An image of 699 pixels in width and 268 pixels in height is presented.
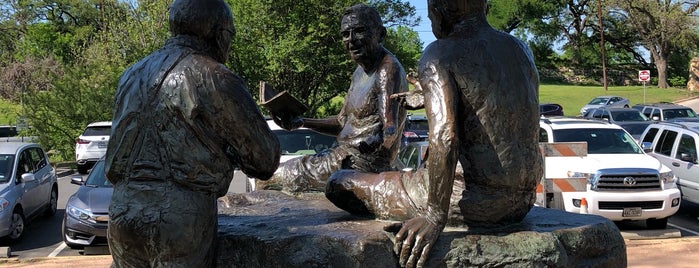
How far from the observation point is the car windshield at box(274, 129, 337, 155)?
797 cm

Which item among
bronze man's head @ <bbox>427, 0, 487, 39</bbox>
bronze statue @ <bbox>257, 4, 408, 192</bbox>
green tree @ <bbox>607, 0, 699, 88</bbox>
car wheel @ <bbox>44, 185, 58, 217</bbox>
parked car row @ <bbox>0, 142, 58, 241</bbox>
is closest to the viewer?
bronze man's head @ <bbox>427, 0, 487, 39</bbox>

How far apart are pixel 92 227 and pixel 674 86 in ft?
152

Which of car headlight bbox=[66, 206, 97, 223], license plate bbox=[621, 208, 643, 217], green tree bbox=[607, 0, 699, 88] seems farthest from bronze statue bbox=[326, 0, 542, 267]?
green tree bbox=[607, 0, 699, 88]

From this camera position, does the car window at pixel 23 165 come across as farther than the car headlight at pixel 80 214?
Yes

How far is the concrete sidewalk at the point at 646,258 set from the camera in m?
6.09

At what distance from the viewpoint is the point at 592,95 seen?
38.6 meters

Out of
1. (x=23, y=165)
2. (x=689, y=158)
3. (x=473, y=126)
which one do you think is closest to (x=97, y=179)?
(x=23, y=165)

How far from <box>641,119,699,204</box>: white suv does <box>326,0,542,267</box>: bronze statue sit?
8353 millimetres

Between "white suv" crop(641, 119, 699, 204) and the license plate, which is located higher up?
"white suv" crop(641, 119, 699, 204)

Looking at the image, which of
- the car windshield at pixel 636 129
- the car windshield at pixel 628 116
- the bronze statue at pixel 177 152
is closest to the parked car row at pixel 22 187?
the bronze statue at pixel 177 152

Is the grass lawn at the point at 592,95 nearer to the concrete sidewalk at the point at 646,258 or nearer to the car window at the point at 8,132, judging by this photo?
the car window at the point at 8,132

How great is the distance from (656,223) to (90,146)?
1395 cm

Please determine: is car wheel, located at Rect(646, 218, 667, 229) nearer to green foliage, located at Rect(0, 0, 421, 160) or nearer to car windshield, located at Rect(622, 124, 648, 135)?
car windshield, located at Rect(622, 124, 648, 135)

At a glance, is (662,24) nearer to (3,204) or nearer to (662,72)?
(662,72)
